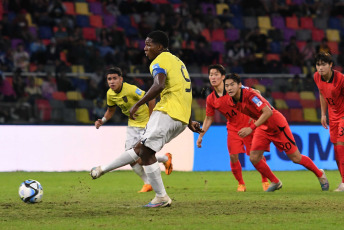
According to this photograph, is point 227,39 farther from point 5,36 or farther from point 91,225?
point 91,225

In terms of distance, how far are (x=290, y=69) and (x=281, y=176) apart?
6.15 meters

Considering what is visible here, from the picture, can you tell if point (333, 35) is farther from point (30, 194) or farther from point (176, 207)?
point (30, 194)

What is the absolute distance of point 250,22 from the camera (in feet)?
73.7

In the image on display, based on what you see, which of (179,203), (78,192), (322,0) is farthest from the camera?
(322,0)

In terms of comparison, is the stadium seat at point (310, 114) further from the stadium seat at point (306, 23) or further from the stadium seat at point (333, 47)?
the stadium seat at point (306, 23)

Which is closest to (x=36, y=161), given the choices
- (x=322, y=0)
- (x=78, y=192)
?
(x=78, y=192)

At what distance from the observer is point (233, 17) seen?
22.3 meters

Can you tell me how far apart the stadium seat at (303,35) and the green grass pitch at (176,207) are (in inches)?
412

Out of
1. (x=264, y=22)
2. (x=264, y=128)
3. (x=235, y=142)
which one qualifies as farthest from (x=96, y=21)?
(x=264, y=128)

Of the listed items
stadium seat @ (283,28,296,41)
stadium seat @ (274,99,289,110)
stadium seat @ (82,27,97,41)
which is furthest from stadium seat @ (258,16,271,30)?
stadium seat @ (274,99,289,110)

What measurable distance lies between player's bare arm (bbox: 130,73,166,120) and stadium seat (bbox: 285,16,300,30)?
15955 mm

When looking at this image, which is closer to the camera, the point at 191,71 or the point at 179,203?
the point at 179,203

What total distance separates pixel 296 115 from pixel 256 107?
664 centimetres

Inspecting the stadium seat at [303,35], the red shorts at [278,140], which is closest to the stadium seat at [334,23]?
the stadium seat at [303,35]
